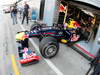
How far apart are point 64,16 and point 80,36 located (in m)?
2.21

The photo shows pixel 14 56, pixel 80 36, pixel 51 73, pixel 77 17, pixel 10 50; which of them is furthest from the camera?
pixel 77 17

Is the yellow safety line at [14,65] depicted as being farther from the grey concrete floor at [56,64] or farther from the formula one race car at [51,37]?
the formula one race car at [51,37]

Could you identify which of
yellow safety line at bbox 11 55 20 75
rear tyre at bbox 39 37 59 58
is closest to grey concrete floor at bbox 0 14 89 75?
yellow safety line at bbox 11 55 20 75

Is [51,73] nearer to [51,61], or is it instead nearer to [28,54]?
[51,61]

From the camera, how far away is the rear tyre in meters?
5.39

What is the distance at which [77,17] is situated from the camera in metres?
8.23

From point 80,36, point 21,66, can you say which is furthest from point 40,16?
point 21,66

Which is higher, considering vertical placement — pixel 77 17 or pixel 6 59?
pixel 77 17

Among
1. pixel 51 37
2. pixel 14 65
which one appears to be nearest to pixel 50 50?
pixel 51 37

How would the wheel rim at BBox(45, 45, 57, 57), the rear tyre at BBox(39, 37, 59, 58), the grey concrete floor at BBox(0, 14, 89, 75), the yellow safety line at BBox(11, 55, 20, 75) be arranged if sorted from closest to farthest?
1. the yellow safety line at BBox(11, 55, 20, 75)
2. the grey concrete floor at BBox(0, 14, 89, 75)
3. the rear tyre at BBox(39, 37, 59, 58)
4. the wheel rim at BBox(45, 45, 57, 57)

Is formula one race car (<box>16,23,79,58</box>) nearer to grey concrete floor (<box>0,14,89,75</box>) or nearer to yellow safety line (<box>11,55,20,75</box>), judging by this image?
A: grey concrete floor (<box>0,14,89,75</box>)

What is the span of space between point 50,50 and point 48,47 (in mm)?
191

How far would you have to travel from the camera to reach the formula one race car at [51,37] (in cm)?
545

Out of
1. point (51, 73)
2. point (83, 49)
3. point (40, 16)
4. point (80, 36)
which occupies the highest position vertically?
point (40, 16)
